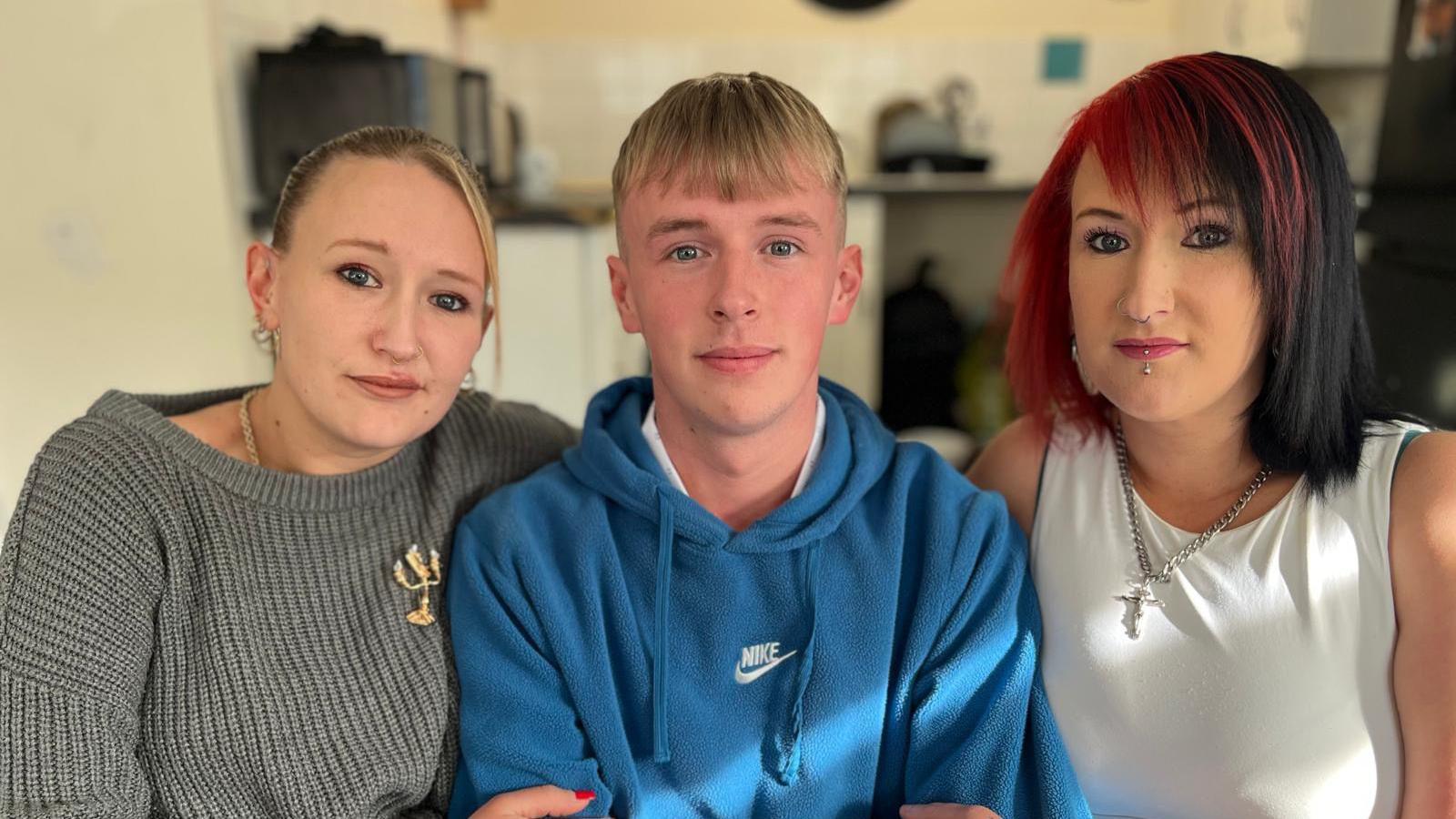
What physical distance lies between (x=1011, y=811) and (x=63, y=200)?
7.51 ft

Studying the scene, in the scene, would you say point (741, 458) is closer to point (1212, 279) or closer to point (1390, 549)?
point (1212, 279)

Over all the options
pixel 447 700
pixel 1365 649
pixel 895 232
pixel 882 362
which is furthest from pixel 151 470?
pixel 895 232

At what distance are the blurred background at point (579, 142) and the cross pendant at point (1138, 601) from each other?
1408 millimetres

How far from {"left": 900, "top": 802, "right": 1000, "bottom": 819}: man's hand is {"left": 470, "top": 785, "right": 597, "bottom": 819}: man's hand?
1.13 ft

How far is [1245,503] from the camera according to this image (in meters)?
1.12

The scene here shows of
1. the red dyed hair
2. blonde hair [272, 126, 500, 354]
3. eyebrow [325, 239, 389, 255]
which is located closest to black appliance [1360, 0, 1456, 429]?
the red dyed hair

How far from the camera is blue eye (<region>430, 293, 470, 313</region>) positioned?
49.4 inches

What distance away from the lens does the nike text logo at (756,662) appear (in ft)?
3.78

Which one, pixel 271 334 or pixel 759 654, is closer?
pixel 759 654

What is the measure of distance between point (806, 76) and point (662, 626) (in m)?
3.78

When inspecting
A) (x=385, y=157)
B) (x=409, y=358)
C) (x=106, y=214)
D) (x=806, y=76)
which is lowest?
(x=409, y=358)

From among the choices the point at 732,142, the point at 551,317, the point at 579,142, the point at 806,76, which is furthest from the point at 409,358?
the point at 806,76

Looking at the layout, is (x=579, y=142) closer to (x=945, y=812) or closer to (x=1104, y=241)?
(x=1104, y=241)

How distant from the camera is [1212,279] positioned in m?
1.03
